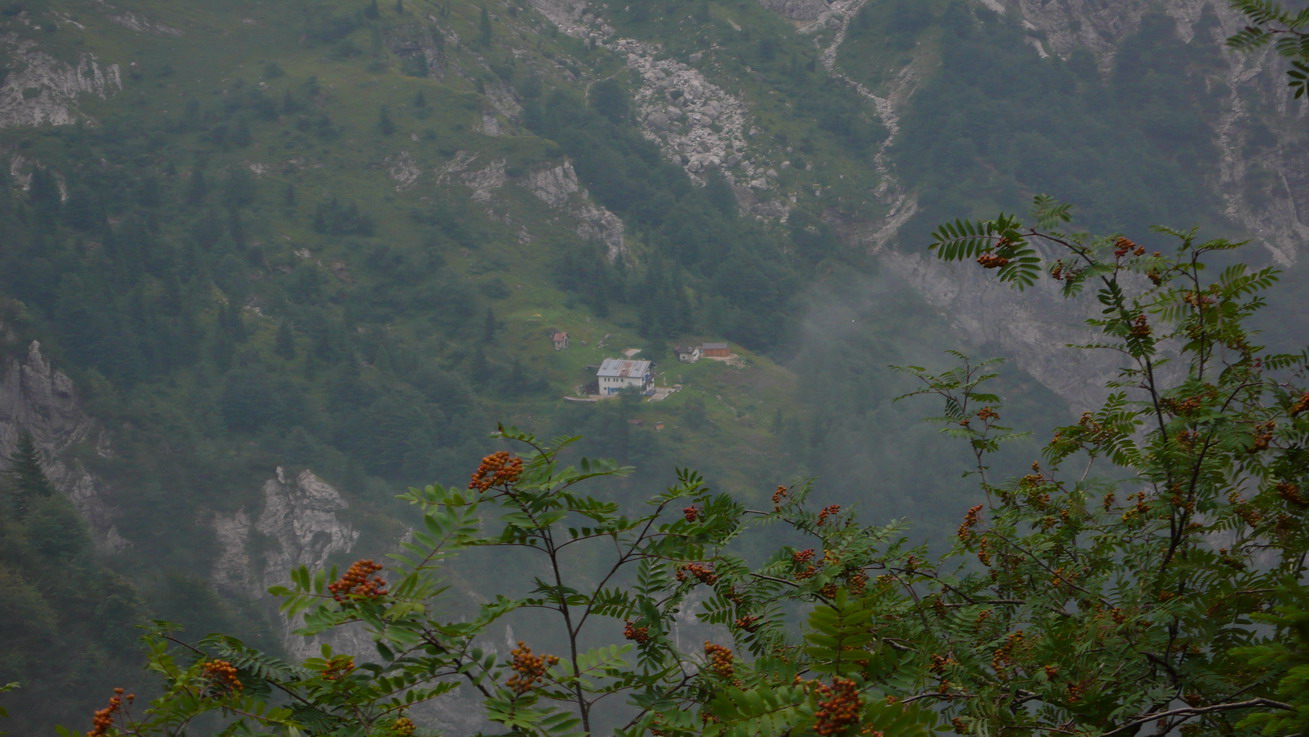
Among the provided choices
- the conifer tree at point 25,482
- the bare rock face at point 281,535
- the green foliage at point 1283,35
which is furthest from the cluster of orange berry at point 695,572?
the bare rock face at point 281,535

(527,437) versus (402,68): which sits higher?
(527,437)

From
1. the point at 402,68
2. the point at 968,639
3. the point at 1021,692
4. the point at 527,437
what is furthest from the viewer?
the point at 402,68

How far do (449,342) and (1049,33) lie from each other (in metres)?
100

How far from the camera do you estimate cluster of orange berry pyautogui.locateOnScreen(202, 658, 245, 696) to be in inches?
127

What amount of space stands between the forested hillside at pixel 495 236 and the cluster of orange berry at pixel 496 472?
144ft

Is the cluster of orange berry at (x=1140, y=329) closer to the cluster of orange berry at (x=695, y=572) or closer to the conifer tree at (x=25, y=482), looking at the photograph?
the cluster of orange berry at (x=695, y=572)

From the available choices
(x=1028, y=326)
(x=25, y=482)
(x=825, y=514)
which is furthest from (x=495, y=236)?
(x=825, y=514)

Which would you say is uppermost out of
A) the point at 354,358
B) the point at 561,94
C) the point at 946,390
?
the point at 946,390

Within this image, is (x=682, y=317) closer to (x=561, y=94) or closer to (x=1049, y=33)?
(x=561, y=94)

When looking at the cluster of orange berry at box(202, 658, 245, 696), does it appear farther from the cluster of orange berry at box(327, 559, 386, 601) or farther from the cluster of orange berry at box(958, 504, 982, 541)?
the cluster of orange berry at box(958, 504, 982, 541)

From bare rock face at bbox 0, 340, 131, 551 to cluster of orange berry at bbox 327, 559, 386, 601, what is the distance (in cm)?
6469

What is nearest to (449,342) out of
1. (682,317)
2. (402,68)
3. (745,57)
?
(682,317)

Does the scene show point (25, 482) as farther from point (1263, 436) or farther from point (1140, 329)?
point (1263, 436)

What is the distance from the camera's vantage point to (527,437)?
373 centimetres
